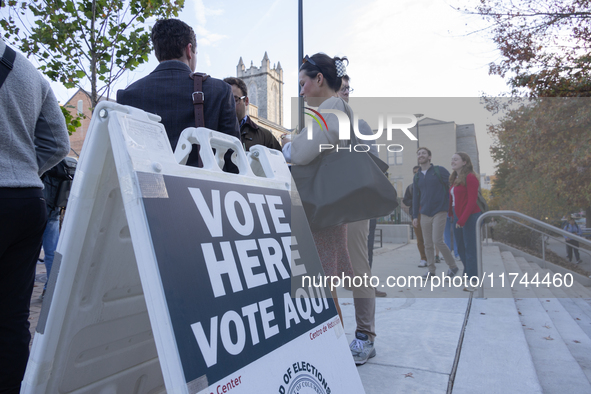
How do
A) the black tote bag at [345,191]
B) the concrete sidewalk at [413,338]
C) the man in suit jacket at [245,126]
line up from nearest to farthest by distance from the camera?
1. the black tote bag at [345,191]
2. the concrete sidewalk at [413,338]
3. the man in suit jacket at [245,126]

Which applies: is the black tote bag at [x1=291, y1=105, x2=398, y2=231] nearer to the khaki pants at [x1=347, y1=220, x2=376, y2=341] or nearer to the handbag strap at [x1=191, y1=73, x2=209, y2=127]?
the khaki pants at [x1=347, y1=220, x2=376, y2=341]

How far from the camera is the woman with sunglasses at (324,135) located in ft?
6.90

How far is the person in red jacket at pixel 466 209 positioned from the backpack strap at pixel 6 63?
463 cm

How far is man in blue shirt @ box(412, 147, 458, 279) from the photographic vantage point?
550cm

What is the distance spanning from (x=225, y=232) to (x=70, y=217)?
45 centimetres

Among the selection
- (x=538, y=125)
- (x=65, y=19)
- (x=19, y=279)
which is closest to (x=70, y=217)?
(x=19, y=279)

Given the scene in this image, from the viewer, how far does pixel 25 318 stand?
1564 mm

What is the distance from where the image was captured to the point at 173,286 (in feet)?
3.25

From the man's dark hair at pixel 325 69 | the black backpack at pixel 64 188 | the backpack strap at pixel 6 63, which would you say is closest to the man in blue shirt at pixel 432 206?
the man's dark hair at pixel 325 69

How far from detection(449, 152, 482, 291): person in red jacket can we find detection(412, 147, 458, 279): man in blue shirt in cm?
27

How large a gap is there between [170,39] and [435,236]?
4555 mm

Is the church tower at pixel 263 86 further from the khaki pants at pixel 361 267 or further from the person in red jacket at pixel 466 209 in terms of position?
the khaki pants at pixel 361 267

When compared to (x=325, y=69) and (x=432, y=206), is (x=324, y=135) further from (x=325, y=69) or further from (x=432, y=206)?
(x=432, y=206)

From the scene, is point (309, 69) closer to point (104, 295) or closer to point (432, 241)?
point (104, 295)
